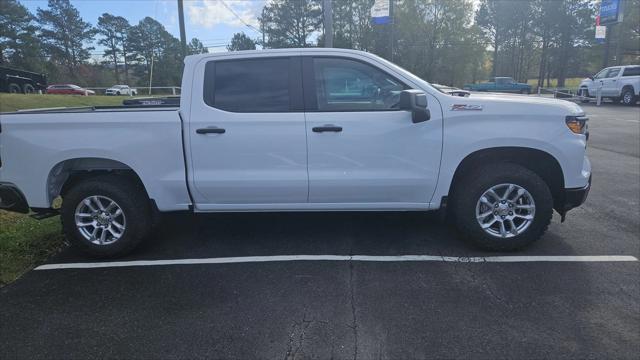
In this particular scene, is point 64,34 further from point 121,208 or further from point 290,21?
point 121,208

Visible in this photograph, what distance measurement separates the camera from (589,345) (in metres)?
→ 3.05

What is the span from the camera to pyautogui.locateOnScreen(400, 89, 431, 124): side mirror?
4227mm

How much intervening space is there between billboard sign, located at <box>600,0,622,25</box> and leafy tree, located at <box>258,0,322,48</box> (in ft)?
150

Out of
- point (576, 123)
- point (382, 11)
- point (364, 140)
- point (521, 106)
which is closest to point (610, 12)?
point (382, 11)

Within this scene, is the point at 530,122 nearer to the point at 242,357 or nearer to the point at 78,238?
the point at 242,357

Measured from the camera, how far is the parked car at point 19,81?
23.3 meters

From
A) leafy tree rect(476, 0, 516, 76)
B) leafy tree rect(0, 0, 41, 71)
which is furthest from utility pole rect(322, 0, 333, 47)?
leafy tree rect(0, 0, 41, 71)

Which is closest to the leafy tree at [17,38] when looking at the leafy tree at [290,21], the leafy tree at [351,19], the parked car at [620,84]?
the leafy tree at [290,21]

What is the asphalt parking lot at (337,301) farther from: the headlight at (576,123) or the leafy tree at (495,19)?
the leafy tree at (495,19)

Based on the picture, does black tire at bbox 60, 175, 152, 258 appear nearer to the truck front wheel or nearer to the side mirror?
Answer: the side mirror

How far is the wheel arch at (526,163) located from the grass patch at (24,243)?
14.1ft

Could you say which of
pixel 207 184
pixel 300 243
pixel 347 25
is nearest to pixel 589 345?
pixel 300 243

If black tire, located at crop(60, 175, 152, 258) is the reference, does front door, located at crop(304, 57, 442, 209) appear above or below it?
above

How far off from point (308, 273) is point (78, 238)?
7.84 feet
